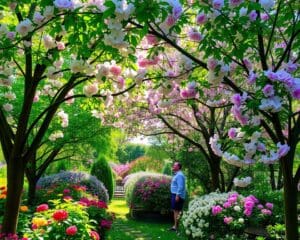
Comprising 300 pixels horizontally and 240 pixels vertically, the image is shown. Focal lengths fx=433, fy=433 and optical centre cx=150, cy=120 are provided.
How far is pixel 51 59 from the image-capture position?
4609 millimetres

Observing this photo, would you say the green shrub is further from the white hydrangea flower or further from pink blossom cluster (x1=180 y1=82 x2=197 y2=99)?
the white hydrangea flower

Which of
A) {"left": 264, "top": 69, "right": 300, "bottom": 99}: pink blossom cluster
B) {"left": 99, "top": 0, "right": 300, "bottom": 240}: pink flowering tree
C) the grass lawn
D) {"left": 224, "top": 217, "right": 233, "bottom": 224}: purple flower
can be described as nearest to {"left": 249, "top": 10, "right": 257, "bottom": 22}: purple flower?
{"left": 99, "top": 0, "right": 300, "bottom": 240}: pink flowering tree

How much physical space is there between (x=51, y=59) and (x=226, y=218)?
414 centimetres

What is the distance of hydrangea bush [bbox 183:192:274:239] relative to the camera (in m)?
7.24

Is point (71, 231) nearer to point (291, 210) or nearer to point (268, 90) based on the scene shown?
point (291, 210)

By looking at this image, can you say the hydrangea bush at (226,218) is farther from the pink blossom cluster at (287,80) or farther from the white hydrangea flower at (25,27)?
the white hydrangea flower at (25,27)

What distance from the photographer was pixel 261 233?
628 centimetres

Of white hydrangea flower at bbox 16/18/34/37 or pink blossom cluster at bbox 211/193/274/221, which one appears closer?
white hydrangea flower at bbox 16/18/34/37

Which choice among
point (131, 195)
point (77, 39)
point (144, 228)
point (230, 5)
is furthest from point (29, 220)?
point (131, 195)

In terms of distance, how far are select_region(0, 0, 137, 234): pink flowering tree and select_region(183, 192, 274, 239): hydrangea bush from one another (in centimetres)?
276

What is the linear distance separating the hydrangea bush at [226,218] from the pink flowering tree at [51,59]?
2.76 metres

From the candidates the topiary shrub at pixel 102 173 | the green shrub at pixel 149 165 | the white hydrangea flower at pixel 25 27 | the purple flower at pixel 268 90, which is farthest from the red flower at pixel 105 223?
the green shrub at pixel 149 165

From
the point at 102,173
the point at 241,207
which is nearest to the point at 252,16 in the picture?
the point at 241,207

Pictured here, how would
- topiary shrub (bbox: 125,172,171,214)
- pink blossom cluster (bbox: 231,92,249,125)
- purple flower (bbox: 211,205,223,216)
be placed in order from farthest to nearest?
topiary shrub (bbox: 125,172,171,214), purple flower (bbox: 211,205,223,216), pink blossom cluster (bbox: 231,92,249,125)
